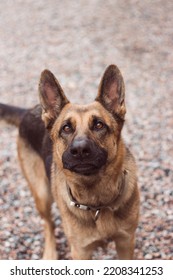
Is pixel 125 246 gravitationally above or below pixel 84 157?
below

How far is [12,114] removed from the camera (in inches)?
227

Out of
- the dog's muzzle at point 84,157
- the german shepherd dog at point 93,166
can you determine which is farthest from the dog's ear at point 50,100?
the dog's muzzle at point 84,157

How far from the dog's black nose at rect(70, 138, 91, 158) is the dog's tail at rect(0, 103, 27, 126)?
74.5 inches

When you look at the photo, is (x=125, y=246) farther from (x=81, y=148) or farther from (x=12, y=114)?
(x=12, y=114)

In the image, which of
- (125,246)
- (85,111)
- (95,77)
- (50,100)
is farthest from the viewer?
(95,77)

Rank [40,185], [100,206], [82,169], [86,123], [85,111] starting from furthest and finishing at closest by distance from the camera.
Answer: [40,185], [100,206], [85,111], [86,123], [82,169]

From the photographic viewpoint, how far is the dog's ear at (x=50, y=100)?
4574 mm

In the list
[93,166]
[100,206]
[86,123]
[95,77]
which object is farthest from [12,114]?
[95,77]

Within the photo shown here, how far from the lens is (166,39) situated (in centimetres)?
1179

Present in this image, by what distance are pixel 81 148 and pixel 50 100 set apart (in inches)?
35.6

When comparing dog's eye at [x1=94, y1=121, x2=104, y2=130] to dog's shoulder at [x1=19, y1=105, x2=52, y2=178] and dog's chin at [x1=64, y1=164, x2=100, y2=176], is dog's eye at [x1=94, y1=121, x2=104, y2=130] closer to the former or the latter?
dog's chin at [x1=64, y1=164, x2=100, y2=176]
